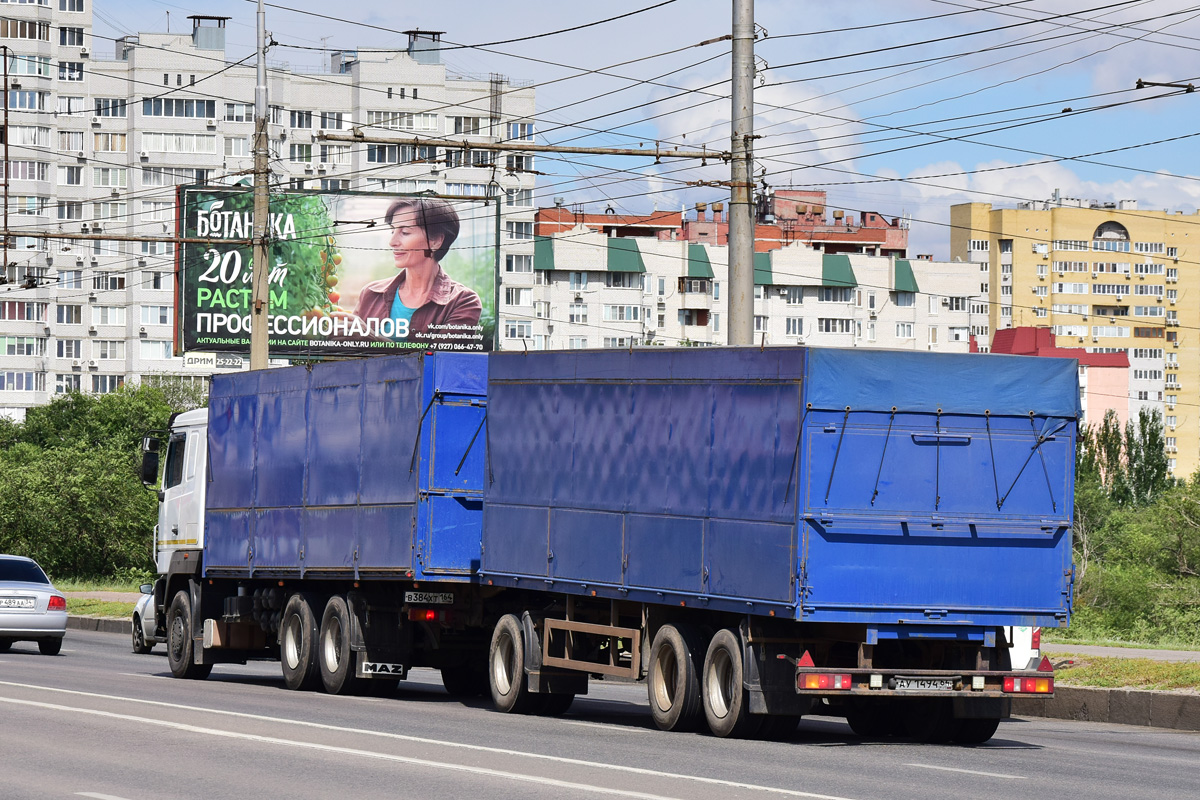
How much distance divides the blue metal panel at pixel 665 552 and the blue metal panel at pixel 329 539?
461cm

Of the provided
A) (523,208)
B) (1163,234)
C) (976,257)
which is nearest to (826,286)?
(523,208)

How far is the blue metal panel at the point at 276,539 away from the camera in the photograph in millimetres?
21188

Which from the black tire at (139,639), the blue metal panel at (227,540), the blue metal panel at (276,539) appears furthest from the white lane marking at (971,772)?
the black tire at (139,639)

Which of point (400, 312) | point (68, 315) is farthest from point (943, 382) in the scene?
point (68, 315)

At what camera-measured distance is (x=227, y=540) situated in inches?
900

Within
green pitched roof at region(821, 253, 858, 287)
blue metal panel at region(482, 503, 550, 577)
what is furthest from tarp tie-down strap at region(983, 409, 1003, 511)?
green pitched roof at region(821, 253, 858, 287)

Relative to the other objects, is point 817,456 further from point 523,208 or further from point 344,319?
point 523,208

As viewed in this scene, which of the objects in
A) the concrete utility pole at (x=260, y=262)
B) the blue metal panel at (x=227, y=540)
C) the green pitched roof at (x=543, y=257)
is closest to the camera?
the blue metal panel at (x=227, y=540)

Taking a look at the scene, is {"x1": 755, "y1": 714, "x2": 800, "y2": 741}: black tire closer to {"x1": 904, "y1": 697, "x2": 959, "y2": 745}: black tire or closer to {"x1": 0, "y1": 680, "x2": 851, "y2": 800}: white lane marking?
{"x1": 904, "y1": 697, "x2": 959, "y2": 745}: black tire

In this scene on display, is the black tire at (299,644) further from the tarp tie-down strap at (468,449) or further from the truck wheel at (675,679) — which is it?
the truck wheel at (675,679)

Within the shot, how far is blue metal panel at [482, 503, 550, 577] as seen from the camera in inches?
680

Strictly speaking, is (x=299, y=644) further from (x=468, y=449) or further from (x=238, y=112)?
(x=238, y=112)

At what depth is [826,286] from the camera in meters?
148

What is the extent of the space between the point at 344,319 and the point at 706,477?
49.7 m
